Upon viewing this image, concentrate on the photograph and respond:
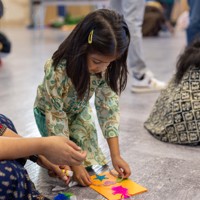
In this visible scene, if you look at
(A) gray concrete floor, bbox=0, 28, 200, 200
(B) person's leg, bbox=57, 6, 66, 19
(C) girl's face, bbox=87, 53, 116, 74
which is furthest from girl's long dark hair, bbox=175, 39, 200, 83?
(B) person's leg, bbox=57, 6, 66, 19

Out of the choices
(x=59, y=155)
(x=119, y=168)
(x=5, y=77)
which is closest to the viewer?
(x=59, y=155)

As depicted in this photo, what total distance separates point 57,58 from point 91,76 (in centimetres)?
12

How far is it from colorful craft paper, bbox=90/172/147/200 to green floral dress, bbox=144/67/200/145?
0.38 meters

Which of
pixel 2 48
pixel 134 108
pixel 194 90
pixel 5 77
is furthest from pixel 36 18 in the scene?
pixel 194 90

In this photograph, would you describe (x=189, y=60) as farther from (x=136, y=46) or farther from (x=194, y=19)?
(x=194, y=19)

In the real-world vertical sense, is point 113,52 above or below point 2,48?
above

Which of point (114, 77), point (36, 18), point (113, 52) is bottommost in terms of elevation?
point (36, 18)

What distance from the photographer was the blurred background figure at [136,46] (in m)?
2.10

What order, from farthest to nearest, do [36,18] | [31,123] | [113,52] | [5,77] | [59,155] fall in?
[36,18] → [5,77] → [31,123] → [113,52] → [59,155]

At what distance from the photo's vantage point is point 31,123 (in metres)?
1.62

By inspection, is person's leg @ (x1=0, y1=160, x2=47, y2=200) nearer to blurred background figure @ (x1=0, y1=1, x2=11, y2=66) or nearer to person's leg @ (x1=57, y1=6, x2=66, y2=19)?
blurred background figure @ (x1=0, y1=1, x2=11, y2=66)

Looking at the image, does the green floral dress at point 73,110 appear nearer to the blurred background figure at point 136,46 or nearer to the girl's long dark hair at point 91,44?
the girl's long dark hair at point 91,44

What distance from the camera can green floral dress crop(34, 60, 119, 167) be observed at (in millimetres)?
1100

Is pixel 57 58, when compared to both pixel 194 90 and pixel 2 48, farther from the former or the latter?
pixel 2 48
